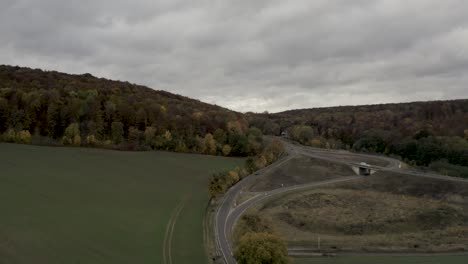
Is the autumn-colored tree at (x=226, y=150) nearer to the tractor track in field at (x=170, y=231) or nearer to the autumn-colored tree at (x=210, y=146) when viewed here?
the autumn-colored tree at (x=210, y=146)

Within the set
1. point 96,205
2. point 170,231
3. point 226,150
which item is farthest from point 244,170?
point 96,205

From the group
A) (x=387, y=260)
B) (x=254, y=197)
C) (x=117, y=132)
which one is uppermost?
(x=117, y=132)

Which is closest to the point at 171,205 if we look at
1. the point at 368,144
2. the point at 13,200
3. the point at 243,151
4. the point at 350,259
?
the point at 13,200

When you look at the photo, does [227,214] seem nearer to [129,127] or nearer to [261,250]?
[261,250]

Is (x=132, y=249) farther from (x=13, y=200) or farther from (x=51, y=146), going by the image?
(x=51, y=146)

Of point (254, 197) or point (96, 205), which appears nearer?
point (96, 205)

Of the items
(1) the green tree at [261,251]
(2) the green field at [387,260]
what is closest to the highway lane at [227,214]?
(1) the green tree at [261,251]

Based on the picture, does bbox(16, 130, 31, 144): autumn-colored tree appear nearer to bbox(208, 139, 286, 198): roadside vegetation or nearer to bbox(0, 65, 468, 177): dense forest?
bbox(0, 65, 468, 177): dense forest

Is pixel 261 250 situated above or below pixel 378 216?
above

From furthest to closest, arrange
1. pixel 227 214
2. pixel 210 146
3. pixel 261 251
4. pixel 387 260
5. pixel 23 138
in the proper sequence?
1. pixel 210 146
2. pixel 23 138
3. pixel 227 214
4. pixel 387 260
5. pixel 261 251
